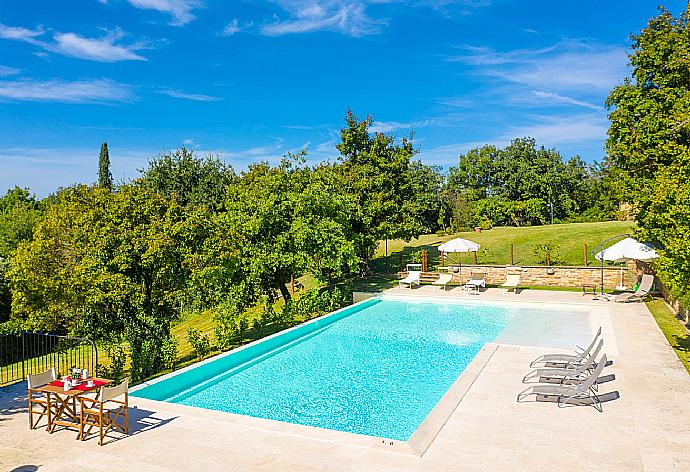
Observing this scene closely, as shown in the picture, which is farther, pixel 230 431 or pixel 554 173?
pixel 554 173

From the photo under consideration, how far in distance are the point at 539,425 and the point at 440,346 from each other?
264 inches

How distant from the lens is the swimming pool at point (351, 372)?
942 centimetres

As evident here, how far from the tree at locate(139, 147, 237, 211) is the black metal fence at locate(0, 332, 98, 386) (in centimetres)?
1536

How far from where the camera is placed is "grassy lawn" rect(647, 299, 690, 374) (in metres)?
11.1

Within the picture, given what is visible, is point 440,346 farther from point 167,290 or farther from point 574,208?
point 574,208

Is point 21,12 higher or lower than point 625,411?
higher

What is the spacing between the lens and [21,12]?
67.8ft

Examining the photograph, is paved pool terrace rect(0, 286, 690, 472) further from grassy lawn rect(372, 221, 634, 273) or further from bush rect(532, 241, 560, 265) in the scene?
grassy lawn rect(372, 221, 634, 273)

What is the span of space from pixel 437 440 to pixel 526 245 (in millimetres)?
25337

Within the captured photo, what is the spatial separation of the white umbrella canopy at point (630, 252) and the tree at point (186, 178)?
21000 millimetres

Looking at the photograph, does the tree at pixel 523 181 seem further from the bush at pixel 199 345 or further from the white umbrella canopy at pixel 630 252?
the bush at pixel 199 345

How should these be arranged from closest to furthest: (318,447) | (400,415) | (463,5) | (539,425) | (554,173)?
(318,447) → (539,425) → (400,415) → (463,5) → (554,173)

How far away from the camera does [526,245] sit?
30.2m

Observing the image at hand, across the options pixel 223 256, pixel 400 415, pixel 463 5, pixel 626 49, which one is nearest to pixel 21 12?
pixel 223 256
